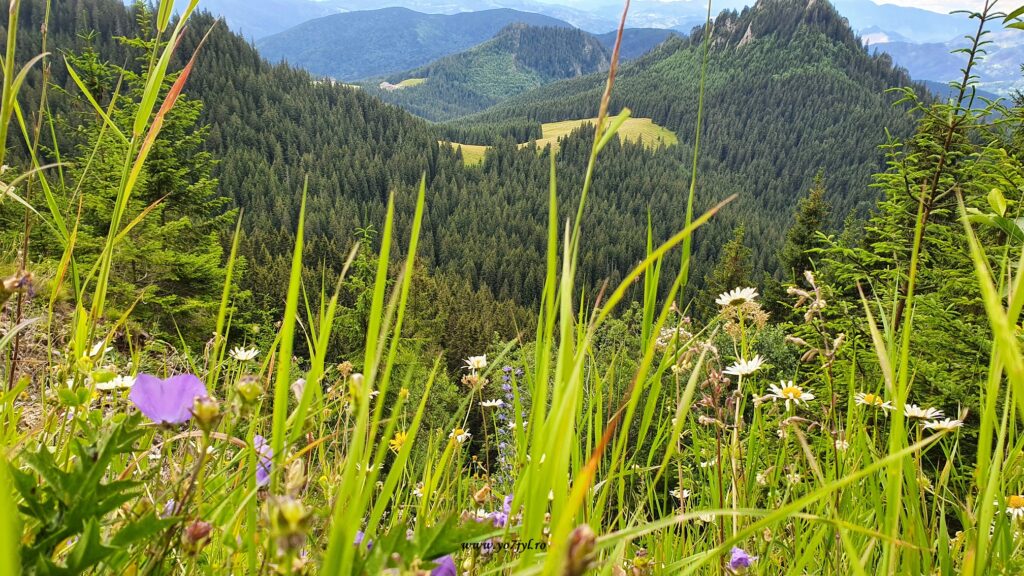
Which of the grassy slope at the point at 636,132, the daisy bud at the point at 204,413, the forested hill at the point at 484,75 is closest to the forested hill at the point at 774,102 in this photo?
the grassy slope at the point at 636,132

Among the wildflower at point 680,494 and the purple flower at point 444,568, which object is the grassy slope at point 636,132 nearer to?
the wildflower at point 680,494

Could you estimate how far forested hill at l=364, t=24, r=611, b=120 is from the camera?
6526 inches

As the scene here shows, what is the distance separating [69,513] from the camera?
357mm

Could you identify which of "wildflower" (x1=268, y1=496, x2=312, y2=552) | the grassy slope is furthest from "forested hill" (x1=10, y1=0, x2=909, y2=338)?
"wildflower" (x1=268, y1=496, x2=312, y2=552)

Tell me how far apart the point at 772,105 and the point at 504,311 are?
84488 mm

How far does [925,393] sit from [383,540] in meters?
4.98

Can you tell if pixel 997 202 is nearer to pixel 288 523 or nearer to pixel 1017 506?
pixel 1017 506

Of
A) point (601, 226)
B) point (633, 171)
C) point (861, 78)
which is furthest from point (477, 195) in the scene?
point (861, 78)

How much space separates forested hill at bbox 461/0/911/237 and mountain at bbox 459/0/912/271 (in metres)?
0.18

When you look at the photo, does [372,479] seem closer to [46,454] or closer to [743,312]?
[46,454]

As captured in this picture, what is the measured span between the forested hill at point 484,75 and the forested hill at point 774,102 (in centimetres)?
5256

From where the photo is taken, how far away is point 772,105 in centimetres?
9612

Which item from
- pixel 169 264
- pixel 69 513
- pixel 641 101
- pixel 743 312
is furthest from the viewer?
pixel 641 101

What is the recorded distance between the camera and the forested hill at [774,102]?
79.6 m
